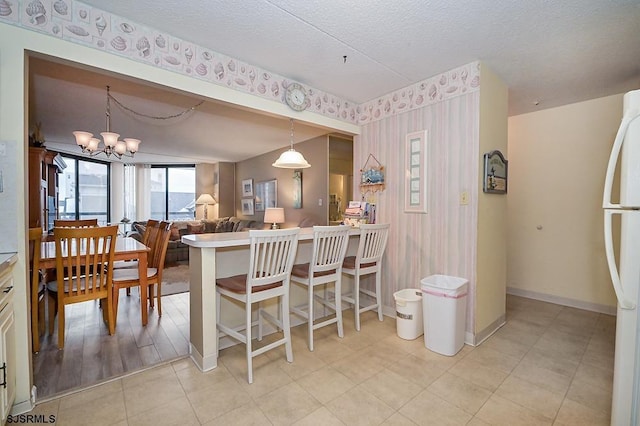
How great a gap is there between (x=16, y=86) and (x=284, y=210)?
468 centimetres

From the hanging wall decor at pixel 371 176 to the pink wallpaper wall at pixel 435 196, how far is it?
6cm

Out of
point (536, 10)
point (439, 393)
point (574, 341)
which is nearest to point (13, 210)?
point (439, 393)

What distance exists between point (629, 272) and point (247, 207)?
7.10 metres

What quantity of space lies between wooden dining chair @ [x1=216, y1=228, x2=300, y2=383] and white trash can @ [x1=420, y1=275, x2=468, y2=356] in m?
1.20

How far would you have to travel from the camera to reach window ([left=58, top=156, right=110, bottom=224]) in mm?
6723

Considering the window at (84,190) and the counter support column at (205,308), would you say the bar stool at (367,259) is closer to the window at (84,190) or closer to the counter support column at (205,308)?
the counter support column at (205,308)

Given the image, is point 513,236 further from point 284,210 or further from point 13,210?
point 13,210

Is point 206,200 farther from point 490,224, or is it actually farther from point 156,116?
point 490,224

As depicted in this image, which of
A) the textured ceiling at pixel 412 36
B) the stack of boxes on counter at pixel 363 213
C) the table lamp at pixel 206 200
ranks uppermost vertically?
the textured ceiling at pixel 412 36

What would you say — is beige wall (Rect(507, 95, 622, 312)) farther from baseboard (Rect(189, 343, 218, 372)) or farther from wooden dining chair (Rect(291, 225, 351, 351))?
baseboard (Rect(189, 343, 218, 372))

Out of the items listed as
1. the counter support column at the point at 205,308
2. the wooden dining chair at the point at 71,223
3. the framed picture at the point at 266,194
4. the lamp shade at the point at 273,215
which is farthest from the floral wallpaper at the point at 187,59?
the framed picture at the point at 266,194

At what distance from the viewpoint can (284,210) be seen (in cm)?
612

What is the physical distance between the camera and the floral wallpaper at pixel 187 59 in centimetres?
168

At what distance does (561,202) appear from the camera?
3.53 metres
